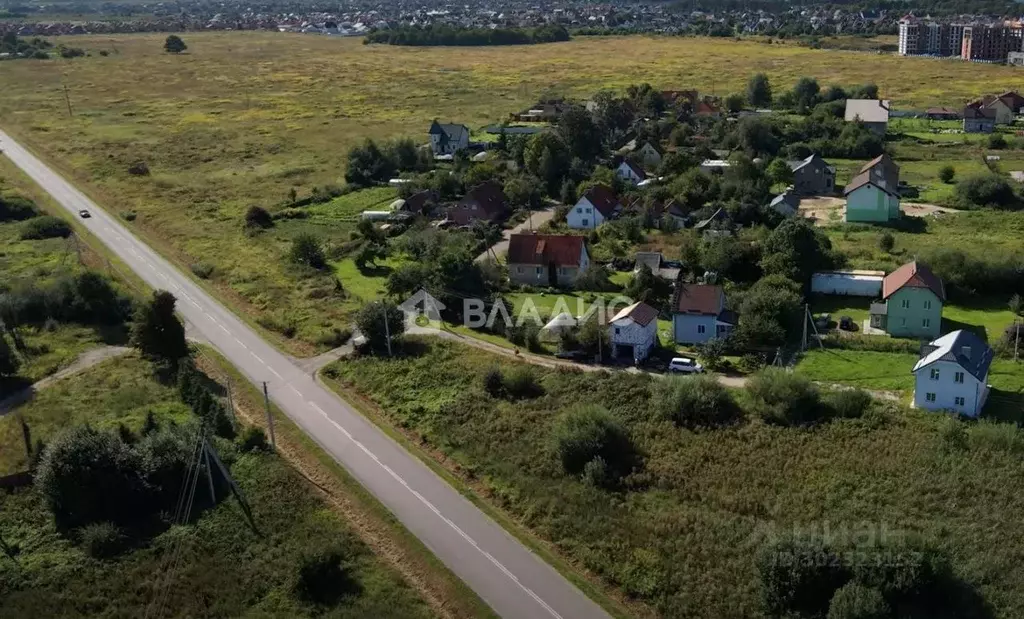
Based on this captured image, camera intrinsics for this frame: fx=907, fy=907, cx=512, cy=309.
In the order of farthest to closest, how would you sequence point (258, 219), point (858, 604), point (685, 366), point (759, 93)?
point (759, 93) → point (258, 219) → point (685, 366) → point (858, 604)

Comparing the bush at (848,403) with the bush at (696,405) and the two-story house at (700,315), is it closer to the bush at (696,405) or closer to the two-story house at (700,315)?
the bush at (696,405)

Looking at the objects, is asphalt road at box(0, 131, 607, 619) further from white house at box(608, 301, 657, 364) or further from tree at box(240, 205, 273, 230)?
A: tree at box(240, 205, 273, 230)

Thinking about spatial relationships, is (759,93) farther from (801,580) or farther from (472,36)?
(472,36)

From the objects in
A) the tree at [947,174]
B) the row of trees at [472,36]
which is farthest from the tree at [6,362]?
the row of trees at [472,36]

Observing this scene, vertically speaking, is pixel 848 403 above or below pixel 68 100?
below

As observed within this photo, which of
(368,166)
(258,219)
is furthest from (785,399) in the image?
(368,166)

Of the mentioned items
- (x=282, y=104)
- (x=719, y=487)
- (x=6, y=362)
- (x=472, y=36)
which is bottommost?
(x=719, y=487)

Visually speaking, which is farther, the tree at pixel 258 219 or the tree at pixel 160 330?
the tree at pixel 258 219
